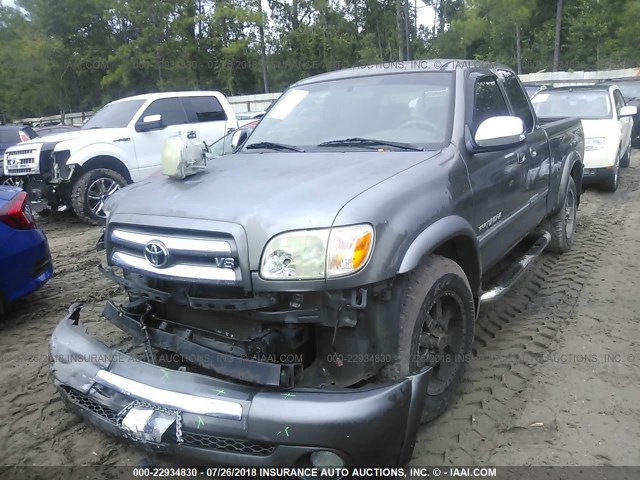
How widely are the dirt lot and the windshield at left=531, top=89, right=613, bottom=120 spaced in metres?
4.74

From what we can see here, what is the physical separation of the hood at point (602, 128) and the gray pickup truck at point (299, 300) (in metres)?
6.16

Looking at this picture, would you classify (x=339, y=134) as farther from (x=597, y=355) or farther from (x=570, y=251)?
(x=570, y=251)

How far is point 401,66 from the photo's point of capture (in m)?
3.81

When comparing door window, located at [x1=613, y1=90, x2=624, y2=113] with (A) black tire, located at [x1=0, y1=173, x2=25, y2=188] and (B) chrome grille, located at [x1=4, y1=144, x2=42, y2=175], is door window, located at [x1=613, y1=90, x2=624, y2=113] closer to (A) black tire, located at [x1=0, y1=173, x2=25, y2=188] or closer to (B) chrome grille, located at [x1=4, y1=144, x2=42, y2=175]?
(B) chrome grille, located at [x1=4, y1=144, x2=42, y2=175]

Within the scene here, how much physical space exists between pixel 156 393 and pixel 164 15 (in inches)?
1520

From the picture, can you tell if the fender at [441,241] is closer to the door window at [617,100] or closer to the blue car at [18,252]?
the blue car at [18,252]

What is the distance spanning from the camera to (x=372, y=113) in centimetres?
341

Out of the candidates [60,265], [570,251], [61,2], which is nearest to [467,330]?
[570,251]

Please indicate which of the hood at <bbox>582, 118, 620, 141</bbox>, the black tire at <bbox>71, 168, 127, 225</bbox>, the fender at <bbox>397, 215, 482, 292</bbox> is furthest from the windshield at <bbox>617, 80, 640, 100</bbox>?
the fender at <bbox>397, 215, 482, 292</bbox>

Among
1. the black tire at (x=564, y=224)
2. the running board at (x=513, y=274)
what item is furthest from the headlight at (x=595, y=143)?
the running board at (x=513, y=274)

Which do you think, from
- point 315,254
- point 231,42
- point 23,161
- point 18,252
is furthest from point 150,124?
point 231,42

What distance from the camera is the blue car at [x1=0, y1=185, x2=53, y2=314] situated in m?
3.95

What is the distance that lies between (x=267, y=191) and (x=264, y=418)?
1.02m

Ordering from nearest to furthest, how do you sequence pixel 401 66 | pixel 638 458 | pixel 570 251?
1. pixel 638 458
2. pixel 401 66
3. pixel 570 251
